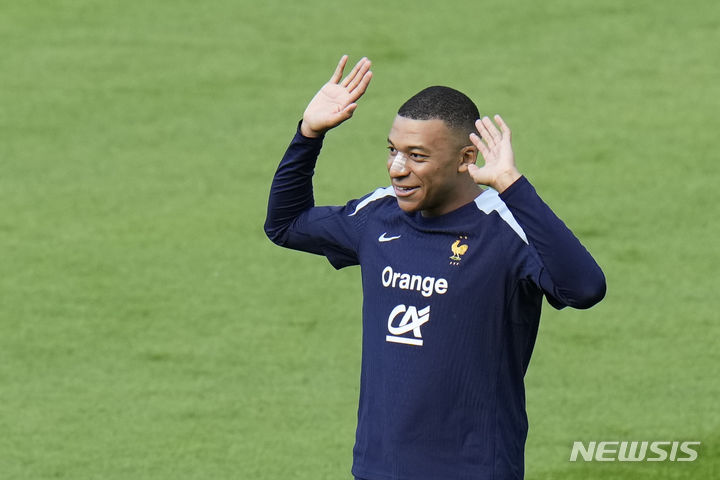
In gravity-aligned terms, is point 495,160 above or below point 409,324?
above

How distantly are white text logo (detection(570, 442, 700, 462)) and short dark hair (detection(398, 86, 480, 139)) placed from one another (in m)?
2.56

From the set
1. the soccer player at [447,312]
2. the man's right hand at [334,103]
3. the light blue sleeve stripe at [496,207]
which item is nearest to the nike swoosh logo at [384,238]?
the soccer player at [447,312]

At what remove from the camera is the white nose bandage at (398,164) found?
3.33 m

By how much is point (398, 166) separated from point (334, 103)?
370mm

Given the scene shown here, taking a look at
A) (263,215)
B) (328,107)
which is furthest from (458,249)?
(263,215)

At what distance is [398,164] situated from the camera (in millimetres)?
3338

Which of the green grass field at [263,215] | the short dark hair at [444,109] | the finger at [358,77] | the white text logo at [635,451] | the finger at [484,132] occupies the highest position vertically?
the finger at [358,77]

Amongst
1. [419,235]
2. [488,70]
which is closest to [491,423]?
[419,235]

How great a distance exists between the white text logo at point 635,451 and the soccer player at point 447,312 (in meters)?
2.32

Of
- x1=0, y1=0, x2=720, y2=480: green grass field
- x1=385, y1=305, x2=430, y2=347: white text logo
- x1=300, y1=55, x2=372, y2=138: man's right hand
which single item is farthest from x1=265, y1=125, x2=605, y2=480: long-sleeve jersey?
x1=0, y1=0, x2=720, y2=480: green grass field

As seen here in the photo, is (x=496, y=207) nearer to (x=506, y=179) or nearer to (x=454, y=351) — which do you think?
(x=506, y=179)

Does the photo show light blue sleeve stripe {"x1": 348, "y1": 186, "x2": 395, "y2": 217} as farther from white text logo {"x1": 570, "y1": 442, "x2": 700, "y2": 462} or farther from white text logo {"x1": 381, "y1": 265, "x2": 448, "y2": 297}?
white text logo {"x1": 570, "y1": 442, "x2": 700, "y2": 462}

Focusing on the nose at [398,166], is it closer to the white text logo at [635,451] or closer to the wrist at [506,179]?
the wrist at [506,179]

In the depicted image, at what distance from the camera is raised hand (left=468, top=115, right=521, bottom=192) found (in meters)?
3.07
